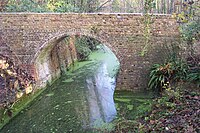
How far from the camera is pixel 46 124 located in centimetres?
847

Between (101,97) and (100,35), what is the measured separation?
2.49 m

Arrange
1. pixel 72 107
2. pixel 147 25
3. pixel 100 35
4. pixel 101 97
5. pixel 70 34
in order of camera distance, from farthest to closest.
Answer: pixel 101 97 → pixel 70 34 → pixel 100 35 → pixel 72 107 → pixel 147 25

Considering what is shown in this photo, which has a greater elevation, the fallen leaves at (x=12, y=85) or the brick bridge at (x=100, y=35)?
the brick bridge at (x=100, y=35)

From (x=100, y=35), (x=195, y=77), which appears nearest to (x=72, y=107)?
(x=100, y=35)

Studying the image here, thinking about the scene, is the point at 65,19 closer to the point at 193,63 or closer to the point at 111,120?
the point at 111,120

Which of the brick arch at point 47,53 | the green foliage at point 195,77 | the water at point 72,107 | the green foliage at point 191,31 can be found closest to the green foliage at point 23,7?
the brick arch at point 47,53

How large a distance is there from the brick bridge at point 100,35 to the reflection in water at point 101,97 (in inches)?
35.0

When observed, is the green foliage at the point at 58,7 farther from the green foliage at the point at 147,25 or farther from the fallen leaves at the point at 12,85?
the green foliage at the point at 147,25

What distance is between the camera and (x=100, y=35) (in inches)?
397

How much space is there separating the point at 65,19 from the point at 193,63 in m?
4.77

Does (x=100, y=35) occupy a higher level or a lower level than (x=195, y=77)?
higher

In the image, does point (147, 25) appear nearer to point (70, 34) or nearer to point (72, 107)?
point (70, 34)

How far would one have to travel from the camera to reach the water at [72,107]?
27.1ft

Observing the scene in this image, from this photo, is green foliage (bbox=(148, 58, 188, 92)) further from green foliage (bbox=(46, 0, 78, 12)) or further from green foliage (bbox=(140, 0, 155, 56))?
green foliage (bbox=(46, 0, 78, 12))
